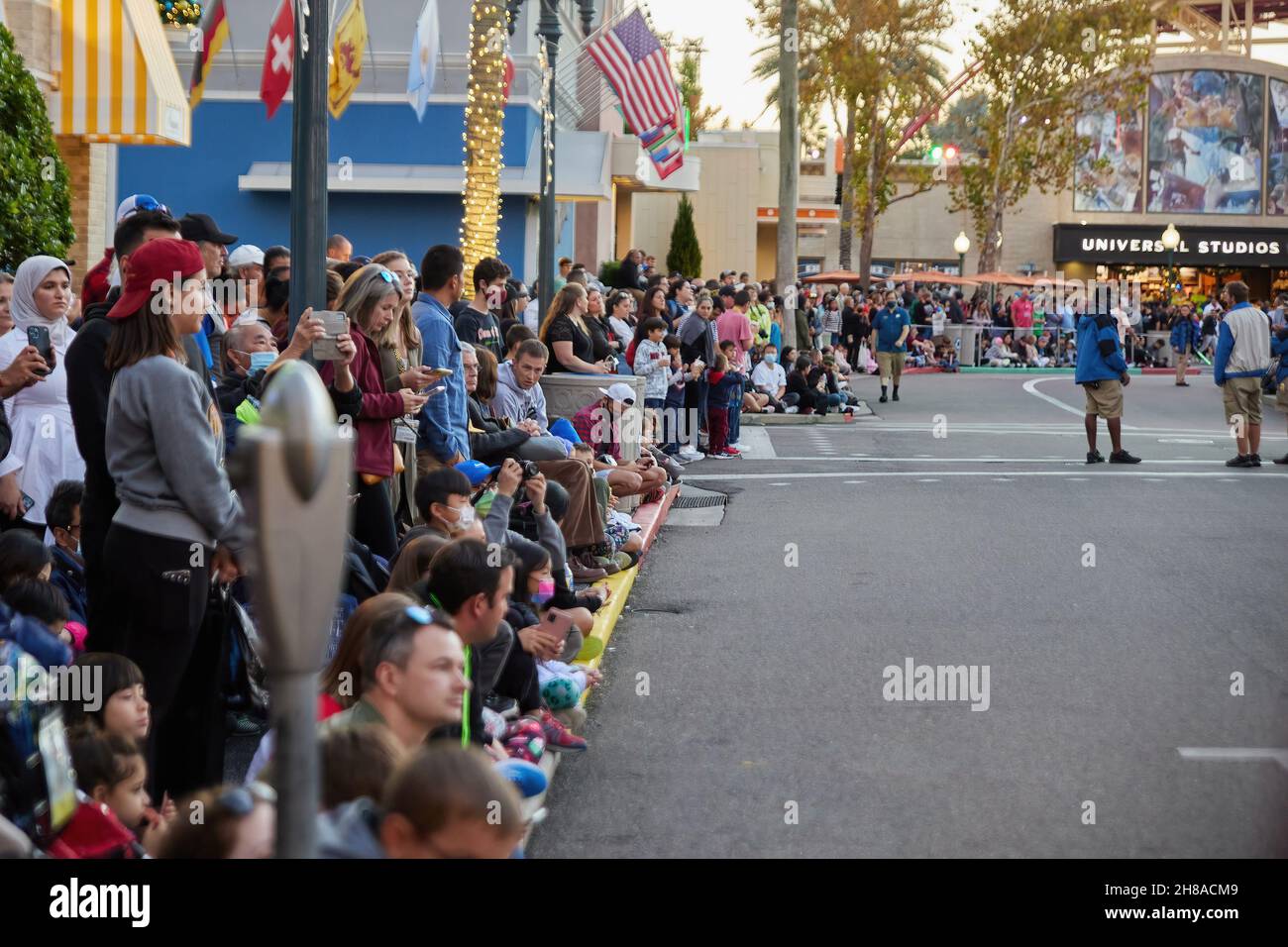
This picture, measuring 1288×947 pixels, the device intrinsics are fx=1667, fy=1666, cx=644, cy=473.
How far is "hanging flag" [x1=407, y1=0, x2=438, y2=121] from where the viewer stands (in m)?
18.6

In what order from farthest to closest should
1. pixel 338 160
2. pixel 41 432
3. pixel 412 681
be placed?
pixel 338 160
pixel 41 432
pixel 412 681

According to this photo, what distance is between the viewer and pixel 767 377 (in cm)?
2536

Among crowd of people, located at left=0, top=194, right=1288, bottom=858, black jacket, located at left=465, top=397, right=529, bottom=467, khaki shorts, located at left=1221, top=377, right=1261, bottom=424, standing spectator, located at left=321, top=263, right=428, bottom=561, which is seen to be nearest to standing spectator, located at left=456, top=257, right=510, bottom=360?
crowd of people, located at left=0, top=194, right=1288, bottom=858

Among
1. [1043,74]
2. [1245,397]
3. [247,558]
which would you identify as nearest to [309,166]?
[247,558]

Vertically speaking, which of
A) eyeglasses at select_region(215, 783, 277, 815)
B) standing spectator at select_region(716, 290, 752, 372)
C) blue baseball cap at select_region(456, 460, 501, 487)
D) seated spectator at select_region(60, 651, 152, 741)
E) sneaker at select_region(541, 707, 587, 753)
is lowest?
sneaker at select_region(541, 707, 587, 753)

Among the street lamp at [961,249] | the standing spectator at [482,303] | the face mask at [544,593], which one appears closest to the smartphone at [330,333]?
the face mask at [544,593]

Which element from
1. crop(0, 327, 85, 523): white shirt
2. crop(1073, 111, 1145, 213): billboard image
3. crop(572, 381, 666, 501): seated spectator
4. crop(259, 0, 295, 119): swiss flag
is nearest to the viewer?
crop(0, 327, 85, 523): white shirt

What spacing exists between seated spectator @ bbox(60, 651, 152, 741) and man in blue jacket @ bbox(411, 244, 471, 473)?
403cm

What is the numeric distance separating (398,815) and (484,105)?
15299mm

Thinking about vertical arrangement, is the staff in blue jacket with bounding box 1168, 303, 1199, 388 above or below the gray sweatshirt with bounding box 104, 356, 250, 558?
above

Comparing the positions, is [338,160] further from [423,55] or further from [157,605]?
[157,605]

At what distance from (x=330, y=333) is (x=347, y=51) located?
12.2 m

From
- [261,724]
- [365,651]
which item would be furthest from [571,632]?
[365,651]

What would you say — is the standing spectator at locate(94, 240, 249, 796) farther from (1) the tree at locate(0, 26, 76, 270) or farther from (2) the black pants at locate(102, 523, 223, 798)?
(1) the tree at locate(0, 26, 76, 270)
